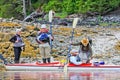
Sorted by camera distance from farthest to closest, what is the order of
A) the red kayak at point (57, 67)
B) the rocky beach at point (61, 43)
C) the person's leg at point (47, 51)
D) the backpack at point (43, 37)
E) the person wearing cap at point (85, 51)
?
the rocky beach at point (61, 43) < the person's leg at point (47, 51) < the backpack at point (43, 37) < the person wearing cap at point (85, 51) < the red kayak at point (57, 67)

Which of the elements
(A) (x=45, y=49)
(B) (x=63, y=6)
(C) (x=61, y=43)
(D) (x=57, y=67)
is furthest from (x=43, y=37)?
(B) (x=63, y=6)

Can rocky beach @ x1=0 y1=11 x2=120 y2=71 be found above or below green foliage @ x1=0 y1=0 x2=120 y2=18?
above

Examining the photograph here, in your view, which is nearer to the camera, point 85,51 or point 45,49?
point 85,51

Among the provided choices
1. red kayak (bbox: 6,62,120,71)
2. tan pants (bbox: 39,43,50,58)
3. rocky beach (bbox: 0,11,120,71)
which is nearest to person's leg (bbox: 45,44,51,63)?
tan pants (bbox: 39,43,50,58)

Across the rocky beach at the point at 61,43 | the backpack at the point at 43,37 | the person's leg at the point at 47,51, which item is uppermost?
the backpack at the point at 43,37

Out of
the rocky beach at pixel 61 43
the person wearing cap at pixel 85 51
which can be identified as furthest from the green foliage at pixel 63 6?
the person wearing cap at pixel 85 51

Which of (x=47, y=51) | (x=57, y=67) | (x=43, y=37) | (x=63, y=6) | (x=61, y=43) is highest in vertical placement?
(x=43, y=37)

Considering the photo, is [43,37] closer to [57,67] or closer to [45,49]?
[45,49]

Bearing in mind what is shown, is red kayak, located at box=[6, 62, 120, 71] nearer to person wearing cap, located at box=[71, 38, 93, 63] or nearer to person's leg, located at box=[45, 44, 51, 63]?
person wearing cap, located at box=[71, 38, 93, 63]

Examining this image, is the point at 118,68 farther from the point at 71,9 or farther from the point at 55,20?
the point at 71,9

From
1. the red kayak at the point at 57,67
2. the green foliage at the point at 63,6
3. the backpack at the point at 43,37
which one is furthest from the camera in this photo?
the green foliage at the point at 63,6

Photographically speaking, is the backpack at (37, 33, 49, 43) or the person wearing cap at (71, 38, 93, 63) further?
the backpack at (37, 33, 49, 43)

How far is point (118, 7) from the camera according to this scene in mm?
46125

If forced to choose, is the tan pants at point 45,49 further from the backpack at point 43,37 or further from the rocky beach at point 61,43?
the rocky beach at point 61,43
